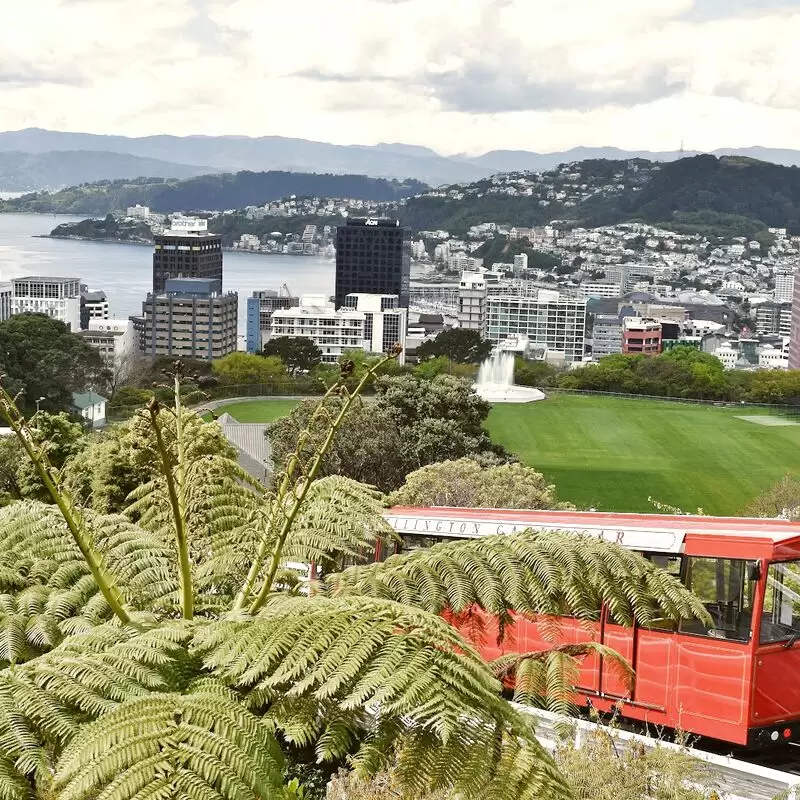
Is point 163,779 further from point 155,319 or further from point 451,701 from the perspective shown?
point 155,319

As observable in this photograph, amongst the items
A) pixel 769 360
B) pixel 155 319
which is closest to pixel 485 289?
pixel 769 360

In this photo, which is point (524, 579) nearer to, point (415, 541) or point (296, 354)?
point (415, 541)

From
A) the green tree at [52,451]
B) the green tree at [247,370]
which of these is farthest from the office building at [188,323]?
the green tree at [52,451]

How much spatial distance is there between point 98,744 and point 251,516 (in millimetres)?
2306

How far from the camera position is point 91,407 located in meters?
46.9

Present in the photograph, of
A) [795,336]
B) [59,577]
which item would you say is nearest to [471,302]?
[795,336]

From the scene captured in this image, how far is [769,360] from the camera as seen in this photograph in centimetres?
13938

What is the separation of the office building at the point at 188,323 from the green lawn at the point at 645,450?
2092 inches

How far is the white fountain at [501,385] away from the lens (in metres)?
64.7

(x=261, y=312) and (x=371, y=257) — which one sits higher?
(x=371, y=257)

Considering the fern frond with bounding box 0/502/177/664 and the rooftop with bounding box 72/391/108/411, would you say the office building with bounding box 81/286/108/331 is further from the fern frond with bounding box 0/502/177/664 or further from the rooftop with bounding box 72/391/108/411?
the fern frond with bounding box 0/502/177/664

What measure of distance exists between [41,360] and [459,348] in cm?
4243

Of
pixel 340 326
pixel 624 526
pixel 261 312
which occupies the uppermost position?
pixel 624 526

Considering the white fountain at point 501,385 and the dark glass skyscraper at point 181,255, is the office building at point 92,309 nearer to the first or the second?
the dark glass skyscraper at point 181,255
